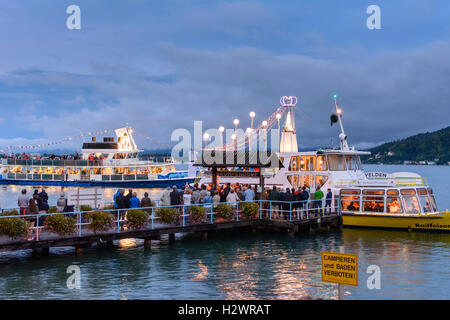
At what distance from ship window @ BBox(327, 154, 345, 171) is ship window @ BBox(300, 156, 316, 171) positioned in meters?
1.04

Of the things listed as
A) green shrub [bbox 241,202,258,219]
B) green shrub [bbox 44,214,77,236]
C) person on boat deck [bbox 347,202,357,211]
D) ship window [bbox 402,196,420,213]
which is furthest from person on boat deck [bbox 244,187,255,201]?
green shrub [bbox 44,214,77,236]

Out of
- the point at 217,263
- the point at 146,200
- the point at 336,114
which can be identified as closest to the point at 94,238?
the point at 146,200

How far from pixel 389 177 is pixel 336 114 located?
24.5ft

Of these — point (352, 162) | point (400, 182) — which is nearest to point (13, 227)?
point (400, 182)

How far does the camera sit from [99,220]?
20.4m

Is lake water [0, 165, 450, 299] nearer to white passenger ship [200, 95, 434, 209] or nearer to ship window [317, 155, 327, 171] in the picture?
white passenger ship [200, 95, 434, 209]

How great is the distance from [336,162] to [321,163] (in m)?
1.07

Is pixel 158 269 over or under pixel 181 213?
under

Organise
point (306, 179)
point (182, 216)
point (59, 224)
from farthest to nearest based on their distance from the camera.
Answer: point (306, 179)
point (182, 216)
point (59, 224)

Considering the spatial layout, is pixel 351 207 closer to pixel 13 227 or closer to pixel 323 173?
pixel 323 173

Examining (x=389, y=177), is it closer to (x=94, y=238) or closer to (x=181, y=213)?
(x=181, y=213)

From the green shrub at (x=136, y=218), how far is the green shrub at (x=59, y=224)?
2.71 m

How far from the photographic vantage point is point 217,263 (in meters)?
19.9
